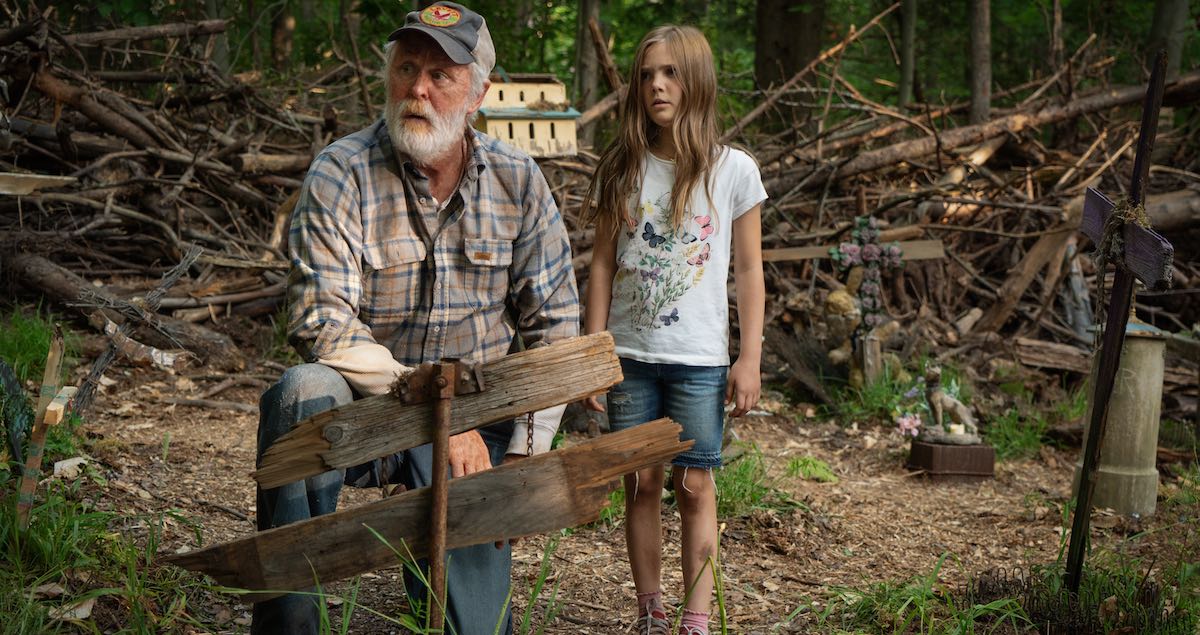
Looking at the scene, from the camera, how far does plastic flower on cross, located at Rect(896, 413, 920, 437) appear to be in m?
5.70

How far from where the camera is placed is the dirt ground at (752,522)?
140 inches

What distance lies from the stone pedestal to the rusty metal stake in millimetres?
3781

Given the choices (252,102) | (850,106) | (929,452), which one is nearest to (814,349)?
(929,452)

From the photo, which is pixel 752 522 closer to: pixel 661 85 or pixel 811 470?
pixel 811 470

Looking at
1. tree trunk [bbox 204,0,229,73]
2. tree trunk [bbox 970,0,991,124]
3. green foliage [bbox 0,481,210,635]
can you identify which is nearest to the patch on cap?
green foliage [bbox 0,481,210,635]

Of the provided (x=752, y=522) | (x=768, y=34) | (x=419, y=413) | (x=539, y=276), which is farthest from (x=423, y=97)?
(x=768, y=34)

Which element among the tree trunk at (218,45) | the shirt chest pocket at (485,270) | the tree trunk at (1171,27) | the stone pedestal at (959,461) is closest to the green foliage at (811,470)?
the stone pedestal at (959,461)

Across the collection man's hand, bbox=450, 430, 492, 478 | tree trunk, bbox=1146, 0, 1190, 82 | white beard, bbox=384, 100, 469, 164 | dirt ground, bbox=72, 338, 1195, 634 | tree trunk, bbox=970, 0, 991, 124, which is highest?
tree trunk, bbox=1146, 0, 1190, 82

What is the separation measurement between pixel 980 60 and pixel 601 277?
21.0ft

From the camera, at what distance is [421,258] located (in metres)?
2.87

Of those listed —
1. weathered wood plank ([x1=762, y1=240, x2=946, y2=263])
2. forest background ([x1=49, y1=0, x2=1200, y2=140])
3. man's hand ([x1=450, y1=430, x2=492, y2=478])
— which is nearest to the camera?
man's hand ([x1=450, y1=430, x2=492, y2=478])

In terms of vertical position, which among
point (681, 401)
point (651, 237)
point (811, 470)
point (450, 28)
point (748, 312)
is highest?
point (450, 28)

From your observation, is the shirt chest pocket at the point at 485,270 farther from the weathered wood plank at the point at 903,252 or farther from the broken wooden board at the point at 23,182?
the weathered wood plank at the point at 903,252

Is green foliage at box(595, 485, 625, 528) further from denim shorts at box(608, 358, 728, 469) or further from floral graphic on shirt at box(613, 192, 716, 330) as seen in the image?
floral graphic on shirt at box(613, 192, 716, 330)
